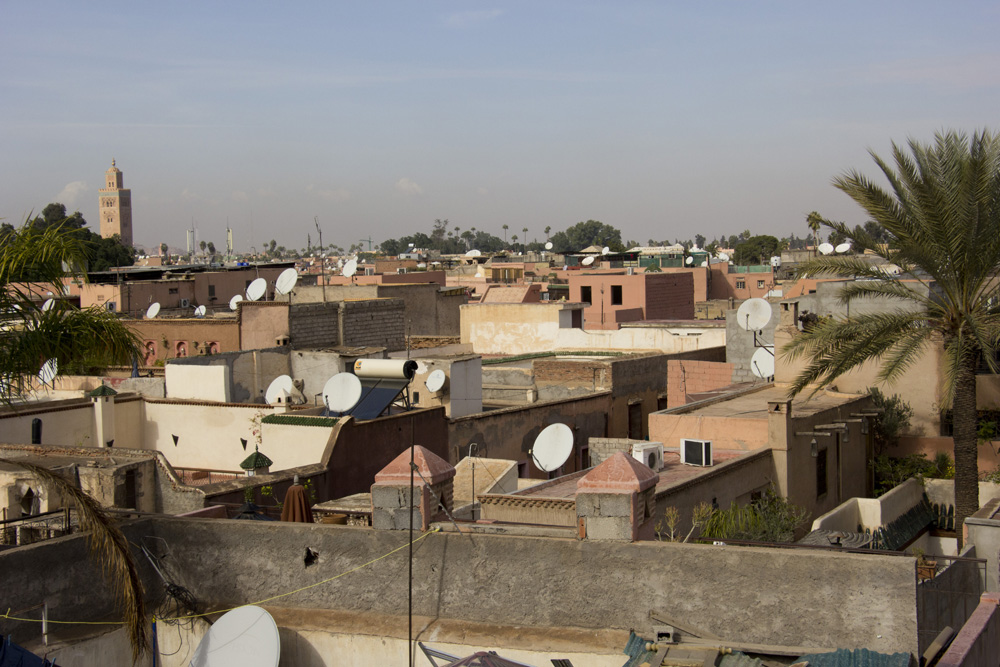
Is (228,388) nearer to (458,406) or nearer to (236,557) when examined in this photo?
(458,406)

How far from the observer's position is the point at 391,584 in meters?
9.87

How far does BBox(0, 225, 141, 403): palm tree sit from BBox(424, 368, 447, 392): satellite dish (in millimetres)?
13047

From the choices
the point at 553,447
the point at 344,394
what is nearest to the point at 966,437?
the point at 553,447

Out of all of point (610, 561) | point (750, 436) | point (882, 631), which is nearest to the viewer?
point (882, 631)

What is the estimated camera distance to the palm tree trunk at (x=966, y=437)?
15055 millimetres

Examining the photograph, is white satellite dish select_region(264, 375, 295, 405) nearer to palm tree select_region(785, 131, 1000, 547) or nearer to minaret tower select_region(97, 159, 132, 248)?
palm tree select_region(785, 131, 1000, 547)

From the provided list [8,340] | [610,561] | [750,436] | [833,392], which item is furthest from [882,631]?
[833,392]

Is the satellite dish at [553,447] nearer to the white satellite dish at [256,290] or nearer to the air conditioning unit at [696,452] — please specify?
the air conditioning unit at [696,452]

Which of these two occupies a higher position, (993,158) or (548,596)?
(993,158)

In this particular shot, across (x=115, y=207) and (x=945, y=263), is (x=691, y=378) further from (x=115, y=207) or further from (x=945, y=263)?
(x=115, y=207)

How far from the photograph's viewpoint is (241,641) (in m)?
9.47

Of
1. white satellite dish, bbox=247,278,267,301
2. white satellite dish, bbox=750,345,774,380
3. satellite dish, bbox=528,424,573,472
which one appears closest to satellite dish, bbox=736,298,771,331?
white satellite dish, bbox=750,345,774,380

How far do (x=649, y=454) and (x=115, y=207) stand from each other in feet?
557

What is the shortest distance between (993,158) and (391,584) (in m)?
10.3
